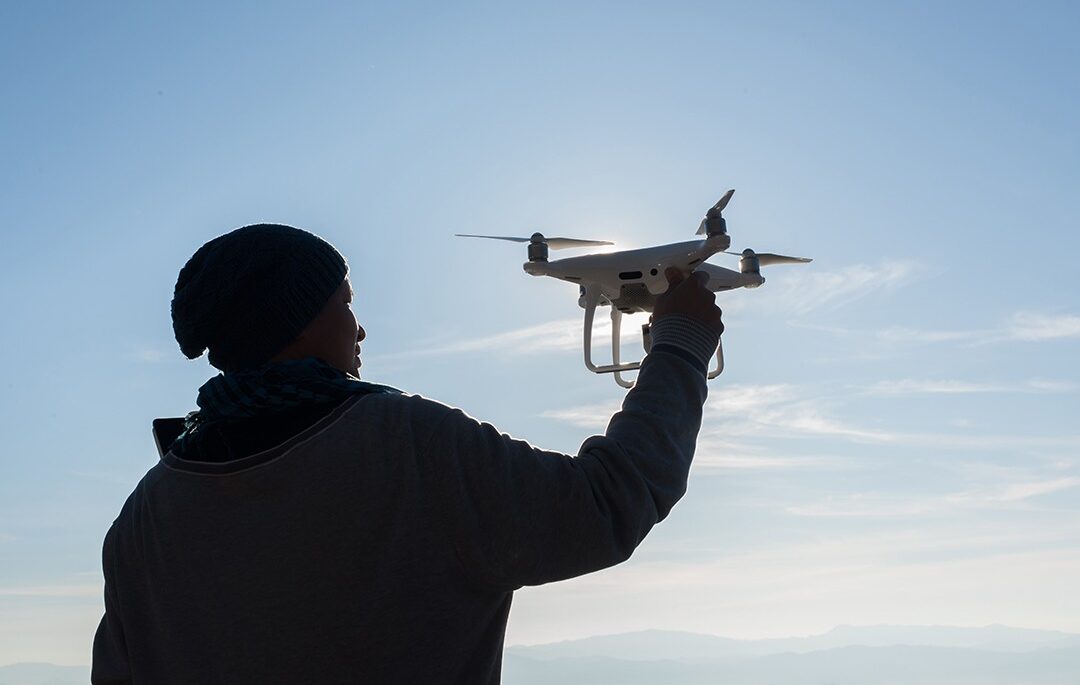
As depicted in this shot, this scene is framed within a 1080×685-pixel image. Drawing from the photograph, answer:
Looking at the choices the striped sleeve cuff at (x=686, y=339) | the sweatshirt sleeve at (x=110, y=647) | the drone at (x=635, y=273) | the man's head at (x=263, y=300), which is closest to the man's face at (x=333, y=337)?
Result: the man's head at (x=263, y=300)

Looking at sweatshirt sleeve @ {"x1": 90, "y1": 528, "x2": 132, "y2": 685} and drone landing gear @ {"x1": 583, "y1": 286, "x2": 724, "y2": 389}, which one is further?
drone landing gear @ {"x1": 583, "y1": 286, "x2": 724, "y2": 389}

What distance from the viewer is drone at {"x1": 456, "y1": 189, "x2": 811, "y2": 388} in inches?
264

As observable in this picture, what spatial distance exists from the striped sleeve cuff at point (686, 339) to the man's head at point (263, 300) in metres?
1.00

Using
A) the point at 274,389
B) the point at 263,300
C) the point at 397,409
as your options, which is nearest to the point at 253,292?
the point at 263,300

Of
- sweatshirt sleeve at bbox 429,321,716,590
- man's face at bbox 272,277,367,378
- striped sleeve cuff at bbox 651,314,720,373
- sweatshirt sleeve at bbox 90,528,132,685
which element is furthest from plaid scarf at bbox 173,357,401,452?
striped sleeve cuff at bbox 651,314,720,373

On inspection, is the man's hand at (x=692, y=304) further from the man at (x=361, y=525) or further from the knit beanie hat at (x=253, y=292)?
the knit beanie hat at (x=253, y=292)

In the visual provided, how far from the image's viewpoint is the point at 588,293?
863 centimetres

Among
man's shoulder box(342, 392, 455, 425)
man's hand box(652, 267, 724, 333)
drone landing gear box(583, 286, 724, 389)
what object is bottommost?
man's shoulder box(342, 392, 455, 425)

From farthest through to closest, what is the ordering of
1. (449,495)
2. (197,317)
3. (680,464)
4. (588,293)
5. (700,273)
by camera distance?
1. (588,293)
2. (700,273)
3. (197,317)
4. (680,464)
5. (449,495)

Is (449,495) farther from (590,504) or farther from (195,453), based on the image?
(195,453)

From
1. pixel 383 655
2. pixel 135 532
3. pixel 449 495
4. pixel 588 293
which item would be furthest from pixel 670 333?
pixel 588 293

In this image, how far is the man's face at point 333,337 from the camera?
10.3ft

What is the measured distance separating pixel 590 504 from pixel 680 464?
37cm

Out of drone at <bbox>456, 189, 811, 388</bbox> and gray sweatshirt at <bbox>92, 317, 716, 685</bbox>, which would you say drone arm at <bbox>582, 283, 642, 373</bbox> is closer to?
drone at <bbox>456, 189, 811, 388</bbox>
